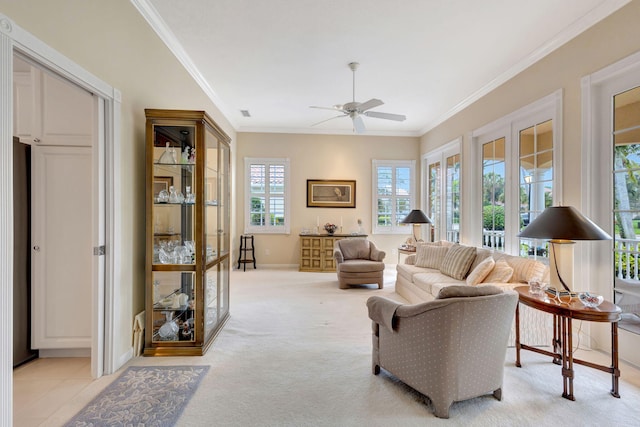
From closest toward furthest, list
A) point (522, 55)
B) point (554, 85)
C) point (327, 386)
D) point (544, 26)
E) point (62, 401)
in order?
1. point (62, 401)
2. point (327, 386)
3. point (544, 26)
4. point (554, 85)
5. point (522, 55)

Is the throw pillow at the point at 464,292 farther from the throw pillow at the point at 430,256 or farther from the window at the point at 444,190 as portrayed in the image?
the window at the point at 444,190

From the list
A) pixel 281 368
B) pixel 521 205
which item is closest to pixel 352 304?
pixel 281 368

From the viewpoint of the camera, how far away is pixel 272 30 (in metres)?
3.30

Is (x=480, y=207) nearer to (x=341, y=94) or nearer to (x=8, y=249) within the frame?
(x=341, y=94)

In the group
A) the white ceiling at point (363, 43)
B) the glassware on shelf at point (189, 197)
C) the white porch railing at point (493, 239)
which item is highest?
the white ceiling at point (363, 43)

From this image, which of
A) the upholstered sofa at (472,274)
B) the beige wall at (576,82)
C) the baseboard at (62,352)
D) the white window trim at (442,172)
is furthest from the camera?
the white window trim at (442,172)

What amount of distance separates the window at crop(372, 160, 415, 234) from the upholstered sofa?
209 centimetres

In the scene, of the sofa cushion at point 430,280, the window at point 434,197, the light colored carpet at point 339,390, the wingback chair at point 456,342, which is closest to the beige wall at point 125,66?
the light colored carpet at point 339,390

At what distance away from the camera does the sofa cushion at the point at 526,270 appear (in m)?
3.32

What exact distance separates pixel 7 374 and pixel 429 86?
545 centimetres

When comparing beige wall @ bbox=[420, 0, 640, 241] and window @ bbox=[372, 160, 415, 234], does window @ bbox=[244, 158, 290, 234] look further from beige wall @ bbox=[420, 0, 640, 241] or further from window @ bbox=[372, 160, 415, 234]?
beige wall @ bbox=[420, 0, 640, 241]

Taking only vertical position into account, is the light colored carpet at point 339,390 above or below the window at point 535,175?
below

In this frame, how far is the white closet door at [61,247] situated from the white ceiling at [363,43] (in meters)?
1.63

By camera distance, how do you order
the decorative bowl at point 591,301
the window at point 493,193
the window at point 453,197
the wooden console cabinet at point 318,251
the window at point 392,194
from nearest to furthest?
1. the decorative bowl at point 591,301
2. the window at point 493,193
3. the window at point 453,197
4. the wooden console cabinet at point 318,251
5. the window at point 392,194
